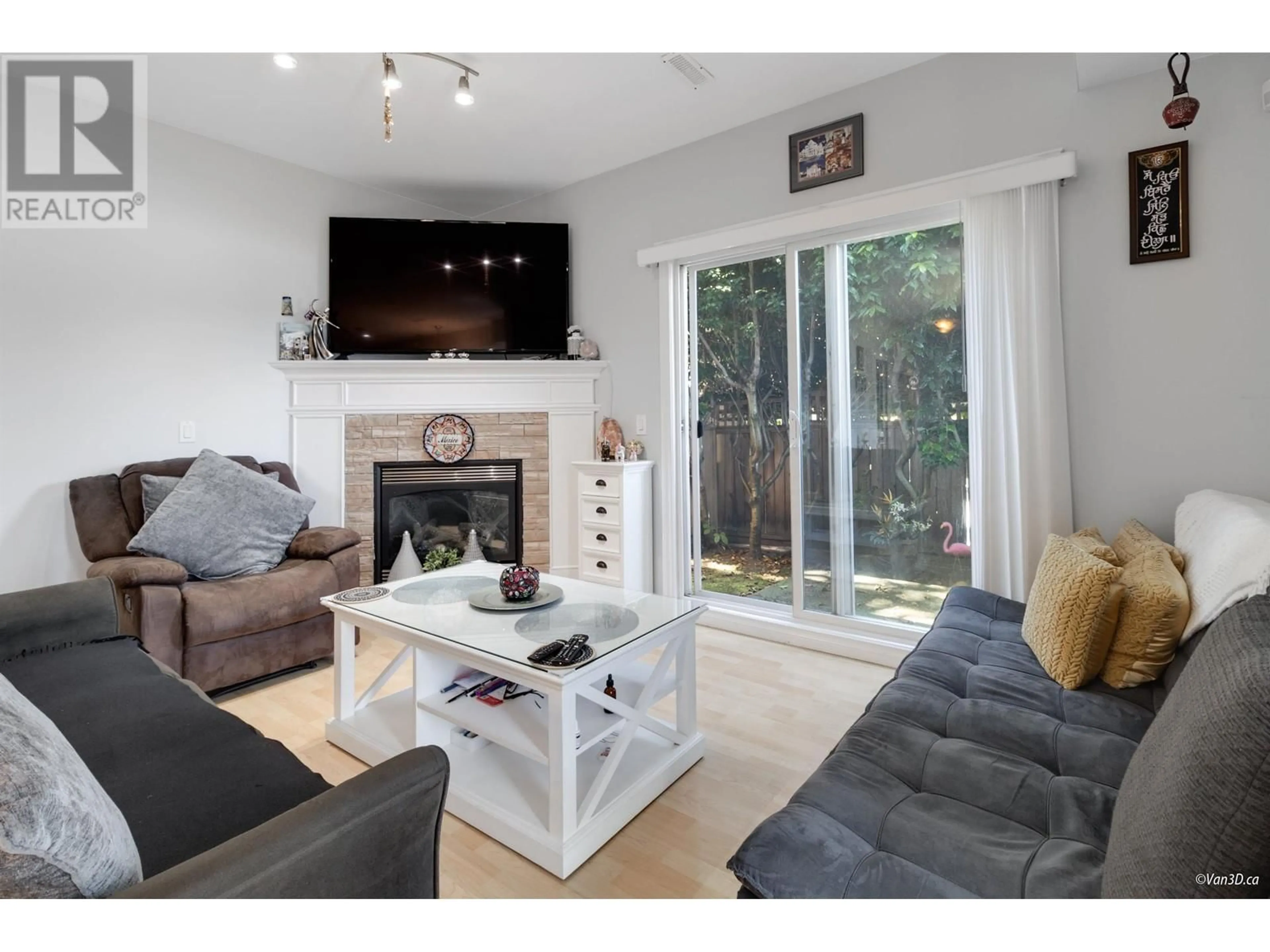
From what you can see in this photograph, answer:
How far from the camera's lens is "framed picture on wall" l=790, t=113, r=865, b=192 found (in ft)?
8.90

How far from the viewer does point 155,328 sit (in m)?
2.99

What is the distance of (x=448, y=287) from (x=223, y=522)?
1.91m

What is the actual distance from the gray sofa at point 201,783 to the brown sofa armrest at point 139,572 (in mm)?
347

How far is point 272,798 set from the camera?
1.07 metres

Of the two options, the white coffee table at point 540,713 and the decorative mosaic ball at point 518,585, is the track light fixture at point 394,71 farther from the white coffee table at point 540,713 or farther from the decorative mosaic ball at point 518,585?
the white coffee table at point 540,713

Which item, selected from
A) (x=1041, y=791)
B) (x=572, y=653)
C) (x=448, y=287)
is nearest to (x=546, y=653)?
(x=572, y=653)

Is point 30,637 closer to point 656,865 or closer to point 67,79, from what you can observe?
point 656,865

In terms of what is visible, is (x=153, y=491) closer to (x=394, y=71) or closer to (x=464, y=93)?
(x=394, y=71)

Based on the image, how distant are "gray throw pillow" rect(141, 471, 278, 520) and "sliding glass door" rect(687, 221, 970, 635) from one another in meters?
2.67

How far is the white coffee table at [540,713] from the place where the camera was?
1459 mm

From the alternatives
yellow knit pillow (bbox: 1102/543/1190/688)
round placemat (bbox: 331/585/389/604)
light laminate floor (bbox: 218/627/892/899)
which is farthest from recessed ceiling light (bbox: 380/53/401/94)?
yellow knit pillow (bbox: 1102/543/1190/688)

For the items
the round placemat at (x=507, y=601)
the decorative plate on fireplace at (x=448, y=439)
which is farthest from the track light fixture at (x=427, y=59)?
the round placemat at (x=507, y=601)

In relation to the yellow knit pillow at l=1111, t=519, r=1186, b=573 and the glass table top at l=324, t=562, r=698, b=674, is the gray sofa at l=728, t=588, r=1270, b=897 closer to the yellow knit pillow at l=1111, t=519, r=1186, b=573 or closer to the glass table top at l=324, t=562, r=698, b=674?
the yellow knit pillow at l=1111, t=519, r=1186, b=573

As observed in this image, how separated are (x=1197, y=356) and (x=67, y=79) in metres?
4.84
